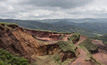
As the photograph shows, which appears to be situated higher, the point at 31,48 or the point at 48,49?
the point at 31,48

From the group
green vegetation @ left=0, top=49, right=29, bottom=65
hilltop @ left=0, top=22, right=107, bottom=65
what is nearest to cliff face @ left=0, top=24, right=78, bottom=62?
hilltop @ left=0, top=22, right=107, bottom=65

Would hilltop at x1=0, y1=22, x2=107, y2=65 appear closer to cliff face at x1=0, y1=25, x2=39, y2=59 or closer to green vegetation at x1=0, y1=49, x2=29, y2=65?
cliff face at x1=0, y1=25, x2=39, y2=59

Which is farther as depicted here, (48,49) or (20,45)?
(48,49)

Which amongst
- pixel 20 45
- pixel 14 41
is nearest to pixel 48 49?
pixel 20 45

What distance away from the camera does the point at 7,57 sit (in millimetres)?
18672

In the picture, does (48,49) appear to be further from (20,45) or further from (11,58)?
(11,58)

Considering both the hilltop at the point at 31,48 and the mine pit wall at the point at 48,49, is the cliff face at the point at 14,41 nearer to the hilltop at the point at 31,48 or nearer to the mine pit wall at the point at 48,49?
the hilltop at the point at 31,48

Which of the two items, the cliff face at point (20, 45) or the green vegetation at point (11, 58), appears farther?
the cliff face at point (20, 45)

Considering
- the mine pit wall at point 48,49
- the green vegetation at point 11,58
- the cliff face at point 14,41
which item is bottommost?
the mine pit wall at point 48,49

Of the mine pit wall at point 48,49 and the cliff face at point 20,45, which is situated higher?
the cliff face at point 20,45

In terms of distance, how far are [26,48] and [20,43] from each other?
1876 mm

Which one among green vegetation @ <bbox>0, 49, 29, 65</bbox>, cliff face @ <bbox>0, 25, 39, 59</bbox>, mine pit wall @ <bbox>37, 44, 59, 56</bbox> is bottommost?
mine pit wall @ <bbox>37, 44, 59, 56</bbox>

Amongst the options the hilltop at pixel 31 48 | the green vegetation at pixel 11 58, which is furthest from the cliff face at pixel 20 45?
the green vegetation at pixel 11 58

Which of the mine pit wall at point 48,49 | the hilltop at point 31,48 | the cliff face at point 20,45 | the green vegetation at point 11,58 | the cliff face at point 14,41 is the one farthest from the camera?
the mine pit wall at point 48,49
